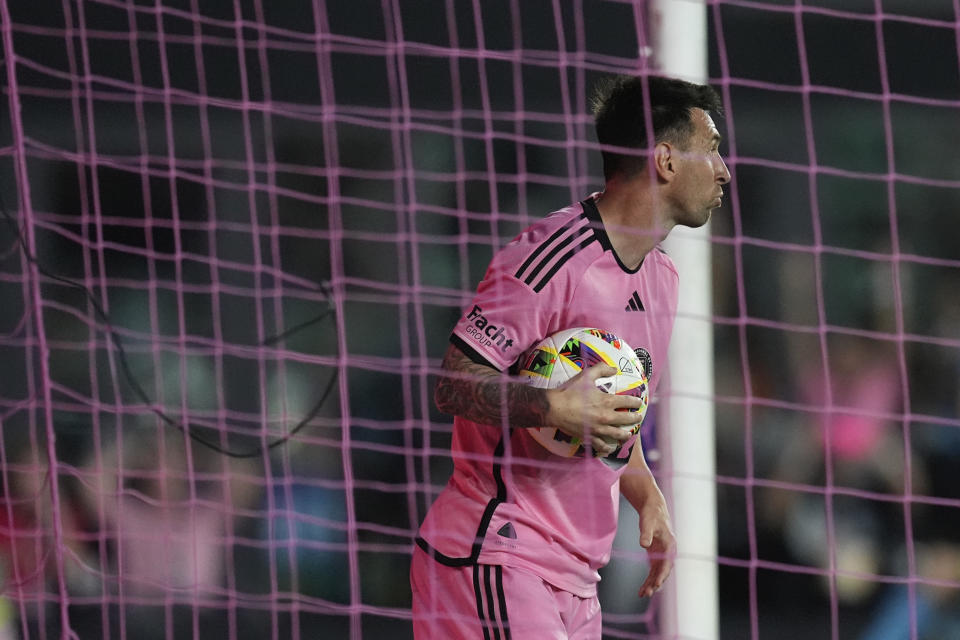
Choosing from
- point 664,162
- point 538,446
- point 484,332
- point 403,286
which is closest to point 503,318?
point 484,332

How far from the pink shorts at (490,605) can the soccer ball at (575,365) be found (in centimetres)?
25

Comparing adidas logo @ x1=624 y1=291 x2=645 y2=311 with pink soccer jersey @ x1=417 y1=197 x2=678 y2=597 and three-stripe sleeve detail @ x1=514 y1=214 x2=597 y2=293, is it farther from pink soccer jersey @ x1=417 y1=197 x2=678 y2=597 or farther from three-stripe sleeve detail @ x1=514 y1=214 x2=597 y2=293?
three-stripe sleeve detail @ x1=514 y1=214 x2=597 y2=293

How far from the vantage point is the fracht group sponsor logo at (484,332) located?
2.39 meters

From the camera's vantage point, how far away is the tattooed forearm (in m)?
2.31

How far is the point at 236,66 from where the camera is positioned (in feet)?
17.3

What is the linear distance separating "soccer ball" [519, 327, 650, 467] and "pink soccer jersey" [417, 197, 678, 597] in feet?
0.12

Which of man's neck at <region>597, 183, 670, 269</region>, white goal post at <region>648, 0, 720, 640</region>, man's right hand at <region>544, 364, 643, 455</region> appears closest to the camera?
man's right hand at <region>544, 364, 643, 455</region>

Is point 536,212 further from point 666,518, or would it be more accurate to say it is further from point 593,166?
point 666,518

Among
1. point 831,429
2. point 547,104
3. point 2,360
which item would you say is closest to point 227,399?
point 2,360

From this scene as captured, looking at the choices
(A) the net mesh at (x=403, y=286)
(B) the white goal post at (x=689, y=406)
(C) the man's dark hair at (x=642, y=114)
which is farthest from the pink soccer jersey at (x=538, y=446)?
(A) the net mesh at (x=403, y=286)

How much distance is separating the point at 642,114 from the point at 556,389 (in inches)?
24.8

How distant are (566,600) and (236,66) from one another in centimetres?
331

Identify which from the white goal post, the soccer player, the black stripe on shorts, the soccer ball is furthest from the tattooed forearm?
the white goal post

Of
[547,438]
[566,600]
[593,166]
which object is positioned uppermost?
[593,166]
